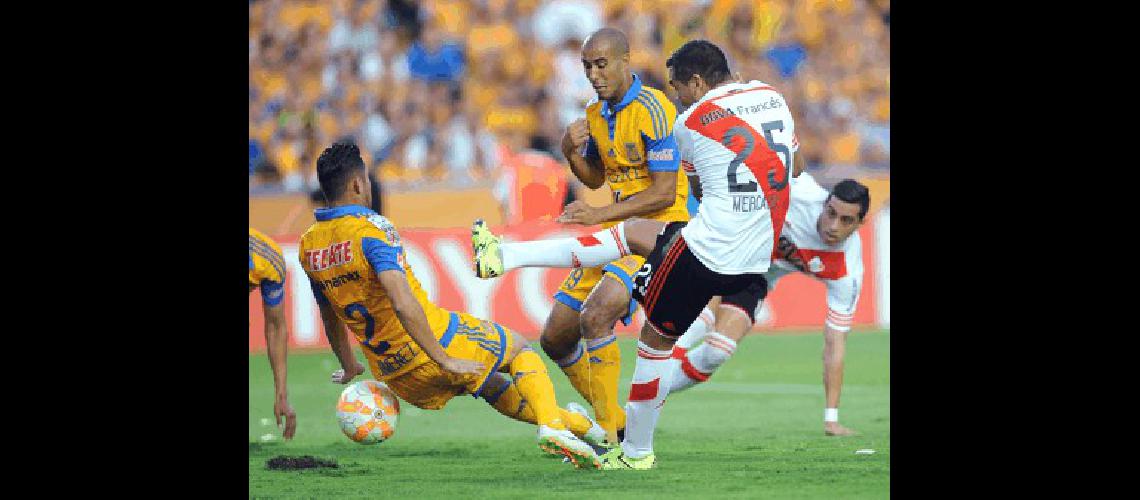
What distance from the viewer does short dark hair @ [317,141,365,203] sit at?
7859 millimetres

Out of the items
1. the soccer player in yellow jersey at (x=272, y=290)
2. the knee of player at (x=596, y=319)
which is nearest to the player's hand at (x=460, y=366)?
the knee of player at (x=596, y=319)

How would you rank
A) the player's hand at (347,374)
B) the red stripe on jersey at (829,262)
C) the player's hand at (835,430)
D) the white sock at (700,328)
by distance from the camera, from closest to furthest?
the player's hand at (347,374) < the player's hand at (835,430) < the red stripe on jersey at (829,262) < the white sock at (700,328)

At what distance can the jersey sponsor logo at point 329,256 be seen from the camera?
25.5 feet

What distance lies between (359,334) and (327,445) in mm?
1785

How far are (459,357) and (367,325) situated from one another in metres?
0.53

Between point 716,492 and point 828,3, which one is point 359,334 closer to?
point 716,492

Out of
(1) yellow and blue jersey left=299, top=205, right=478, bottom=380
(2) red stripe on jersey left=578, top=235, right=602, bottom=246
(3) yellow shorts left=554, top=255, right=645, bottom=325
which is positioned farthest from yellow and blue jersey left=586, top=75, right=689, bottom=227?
(1) yellow and blue jersey left=299, top=205, right=478, bottom=380

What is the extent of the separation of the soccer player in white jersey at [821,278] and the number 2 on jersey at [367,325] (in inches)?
95.6

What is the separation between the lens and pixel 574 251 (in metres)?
8.80

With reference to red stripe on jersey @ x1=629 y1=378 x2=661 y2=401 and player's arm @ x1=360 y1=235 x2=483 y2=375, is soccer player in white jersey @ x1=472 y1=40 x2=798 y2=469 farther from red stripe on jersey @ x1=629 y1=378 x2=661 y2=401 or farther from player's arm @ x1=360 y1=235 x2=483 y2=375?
player's arm @ x1=360 y1=235 x2=483 y2=375

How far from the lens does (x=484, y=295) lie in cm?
1575

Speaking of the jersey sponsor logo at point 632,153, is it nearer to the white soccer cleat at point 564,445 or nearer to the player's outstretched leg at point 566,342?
the player's outstretched leg at point 566,342

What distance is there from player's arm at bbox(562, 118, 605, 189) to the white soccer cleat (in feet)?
6.14
